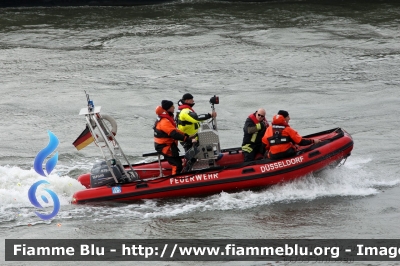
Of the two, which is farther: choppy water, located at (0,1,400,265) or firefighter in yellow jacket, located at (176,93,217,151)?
firefighter in yellow jacket, located at (176,93,217,151)

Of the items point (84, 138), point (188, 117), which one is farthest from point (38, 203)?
point (188, 117)

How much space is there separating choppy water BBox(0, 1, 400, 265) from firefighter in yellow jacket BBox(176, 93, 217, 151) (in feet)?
3.19

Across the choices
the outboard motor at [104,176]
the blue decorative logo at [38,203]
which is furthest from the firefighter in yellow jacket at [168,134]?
the blue decorative logo at [38,203]

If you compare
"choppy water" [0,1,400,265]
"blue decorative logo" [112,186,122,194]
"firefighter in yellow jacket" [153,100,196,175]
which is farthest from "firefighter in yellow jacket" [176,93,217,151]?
"blue decorative logo" [112,186,122,194]

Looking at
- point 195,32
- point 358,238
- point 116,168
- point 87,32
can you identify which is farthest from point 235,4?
point 358,238

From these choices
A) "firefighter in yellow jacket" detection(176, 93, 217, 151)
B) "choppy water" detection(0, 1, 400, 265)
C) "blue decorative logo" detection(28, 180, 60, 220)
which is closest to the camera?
"choppy water" detection(0, 1, 400, 265)

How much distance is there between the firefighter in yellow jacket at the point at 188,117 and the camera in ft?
29.9

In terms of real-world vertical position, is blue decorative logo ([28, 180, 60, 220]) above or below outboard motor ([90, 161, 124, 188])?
below

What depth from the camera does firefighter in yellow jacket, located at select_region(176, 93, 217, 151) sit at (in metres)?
9.12

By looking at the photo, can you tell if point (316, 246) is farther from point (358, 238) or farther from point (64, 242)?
point (64, 242)

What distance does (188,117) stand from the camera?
9.15 m

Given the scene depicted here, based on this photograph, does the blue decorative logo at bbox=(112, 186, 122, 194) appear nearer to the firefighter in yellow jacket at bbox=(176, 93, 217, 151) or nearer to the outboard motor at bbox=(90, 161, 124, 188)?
the outboard motor at bbox=(90, 161, 124, 188)

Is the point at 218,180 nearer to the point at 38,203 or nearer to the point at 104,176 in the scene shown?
the point at 104,176

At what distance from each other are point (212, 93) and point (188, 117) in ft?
19.2
